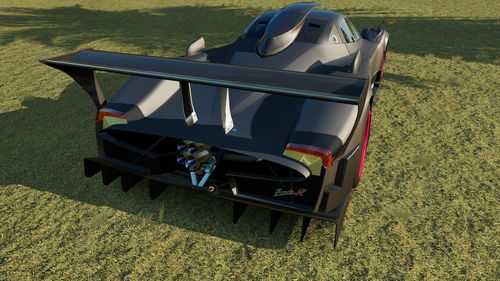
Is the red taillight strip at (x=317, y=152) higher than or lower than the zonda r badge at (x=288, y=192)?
higher

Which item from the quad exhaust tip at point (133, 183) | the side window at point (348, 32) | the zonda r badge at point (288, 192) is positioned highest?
the side window at point (348, 32)

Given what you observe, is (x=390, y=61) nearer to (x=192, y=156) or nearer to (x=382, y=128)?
(x=382, y=128)

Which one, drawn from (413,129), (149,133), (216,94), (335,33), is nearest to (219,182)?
(149,133)

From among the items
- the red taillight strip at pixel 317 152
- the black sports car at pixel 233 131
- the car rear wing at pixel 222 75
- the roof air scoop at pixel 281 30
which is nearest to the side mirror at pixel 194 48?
the roof air scoop at pixel 281 30

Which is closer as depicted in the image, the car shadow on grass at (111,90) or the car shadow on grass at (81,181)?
the car shadow on grass at (81,181)

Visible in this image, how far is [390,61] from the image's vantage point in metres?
6.65

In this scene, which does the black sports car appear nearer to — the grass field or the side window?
the grass field

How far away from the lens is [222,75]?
228 centimetres

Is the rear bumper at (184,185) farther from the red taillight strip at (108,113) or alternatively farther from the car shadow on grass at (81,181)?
the red taillight strip at (108,113)

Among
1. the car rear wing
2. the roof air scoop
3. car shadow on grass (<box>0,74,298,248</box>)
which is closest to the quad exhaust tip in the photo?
car shadow on grass (<box>0,74,298,248</box>)

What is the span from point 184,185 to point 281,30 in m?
2.00

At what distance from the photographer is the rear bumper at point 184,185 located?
269 centimetres

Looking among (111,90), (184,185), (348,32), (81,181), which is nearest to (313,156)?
(184,185)

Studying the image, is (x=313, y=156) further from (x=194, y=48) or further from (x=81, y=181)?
(x=194, y=48)
